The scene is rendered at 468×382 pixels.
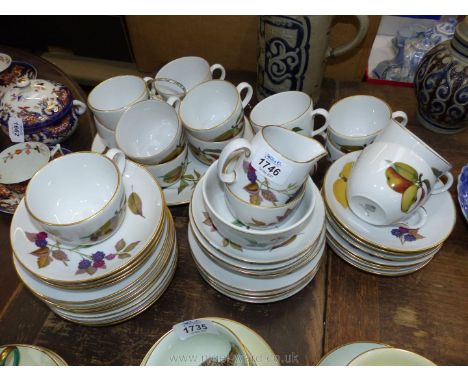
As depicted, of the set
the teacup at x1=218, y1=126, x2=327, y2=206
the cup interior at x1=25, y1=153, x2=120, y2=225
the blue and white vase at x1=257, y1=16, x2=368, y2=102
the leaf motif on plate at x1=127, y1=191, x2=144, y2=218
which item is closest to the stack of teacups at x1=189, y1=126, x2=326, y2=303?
the teacup at x1=218, y1=126, x2=327, y2=206

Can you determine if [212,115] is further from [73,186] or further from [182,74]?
[73,186]

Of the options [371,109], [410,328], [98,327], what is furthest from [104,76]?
[410,328]

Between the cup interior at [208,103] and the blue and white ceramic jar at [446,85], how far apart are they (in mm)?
494

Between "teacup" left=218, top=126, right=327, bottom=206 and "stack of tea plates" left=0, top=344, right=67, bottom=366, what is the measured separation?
1.27ft

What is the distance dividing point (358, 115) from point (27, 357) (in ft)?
3.01

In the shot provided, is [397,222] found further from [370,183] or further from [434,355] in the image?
[434,355]

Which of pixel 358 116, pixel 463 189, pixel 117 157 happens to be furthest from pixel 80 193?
pixel 463 189

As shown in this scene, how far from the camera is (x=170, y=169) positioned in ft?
2.76

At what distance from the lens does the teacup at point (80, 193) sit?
67 cm

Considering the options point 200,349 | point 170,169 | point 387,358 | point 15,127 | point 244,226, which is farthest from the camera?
point 15,127

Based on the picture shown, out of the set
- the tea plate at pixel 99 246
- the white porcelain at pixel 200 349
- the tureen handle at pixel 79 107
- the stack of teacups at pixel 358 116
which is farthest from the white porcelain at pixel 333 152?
the tureen handle at pixel 79 107

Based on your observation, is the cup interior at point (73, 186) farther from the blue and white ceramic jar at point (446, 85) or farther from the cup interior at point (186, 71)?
the blue and white ceramic jar at point (446, 85)

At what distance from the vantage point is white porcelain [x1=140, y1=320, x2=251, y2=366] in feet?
1.70

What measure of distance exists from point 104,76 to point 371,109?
135 cm
